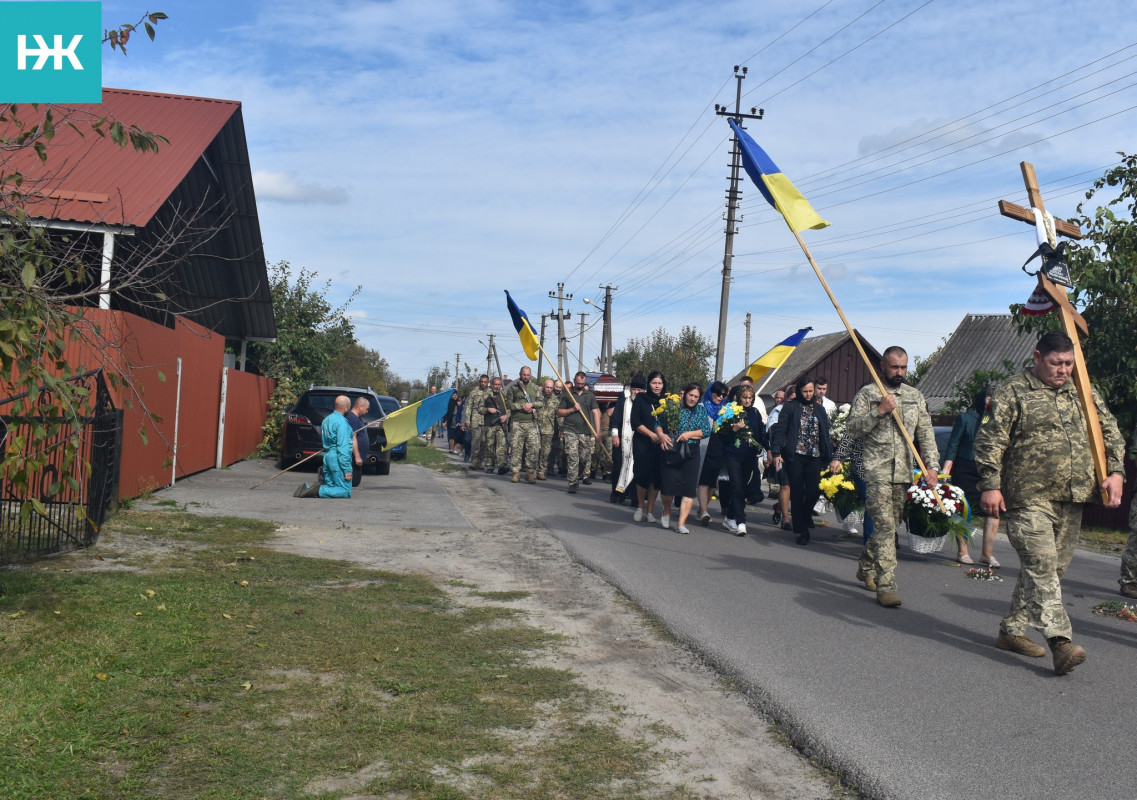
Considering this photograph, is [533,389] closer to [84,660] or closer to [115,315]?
[115,315]

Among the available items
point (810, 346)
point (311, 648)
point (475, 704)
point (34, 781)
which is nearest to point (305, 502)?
point (311, 648)

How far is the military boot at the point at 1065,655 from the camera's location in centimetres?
580

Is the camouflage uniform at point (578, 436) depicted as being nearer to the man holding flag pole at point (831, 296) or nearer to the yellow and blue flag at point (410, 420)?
the yellow and blue flag at point (410, 420)

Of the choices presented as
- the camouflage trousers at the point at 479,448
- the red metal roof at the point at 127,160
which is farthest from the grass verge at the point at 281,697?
the camouflage trousers at the point at 479,448

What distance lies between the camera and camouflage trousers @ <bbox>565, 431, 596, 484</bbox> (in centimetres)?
1802

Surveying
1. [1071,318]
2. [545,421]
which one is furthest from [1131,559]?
[545,421]

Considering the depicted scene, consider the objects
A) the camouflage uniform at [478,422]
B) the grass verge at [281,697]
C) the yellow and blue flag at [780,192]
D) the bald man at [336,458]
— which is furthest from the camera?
the camouflage uniform at [478,422]

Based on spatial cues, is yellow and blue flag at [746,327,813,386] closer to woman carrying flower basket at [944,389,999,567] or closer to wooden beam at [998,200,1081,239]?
woman carrying flower basket at [944,389,999,567]

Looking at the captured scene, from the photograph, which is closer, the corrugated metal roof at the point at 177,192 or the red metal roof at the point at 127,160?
the red metal roof at the point at 127,160

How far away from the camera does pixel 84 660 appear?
531 centimetres

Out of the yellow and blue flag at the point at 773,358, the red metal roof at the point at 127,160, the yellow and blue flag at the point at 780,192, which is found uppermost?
the red metal roof at the point at 127,160

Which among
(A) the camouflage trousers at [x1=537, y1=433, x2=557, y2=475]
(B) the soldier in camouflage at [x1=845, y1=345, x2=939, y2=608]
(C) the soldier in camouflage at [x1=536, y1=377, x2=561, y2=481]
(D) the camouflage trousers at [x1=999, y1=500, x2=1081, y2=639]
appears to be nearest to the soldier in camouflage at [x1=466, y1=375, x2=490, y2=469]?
(C) the soldier in camouflage at [x1=536, y1=377, x2=561, y2=481]

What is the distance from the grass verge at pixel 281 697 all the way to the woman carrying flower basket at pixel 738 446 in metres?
5.55

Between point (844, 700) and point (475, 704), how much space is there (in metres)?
1.93
